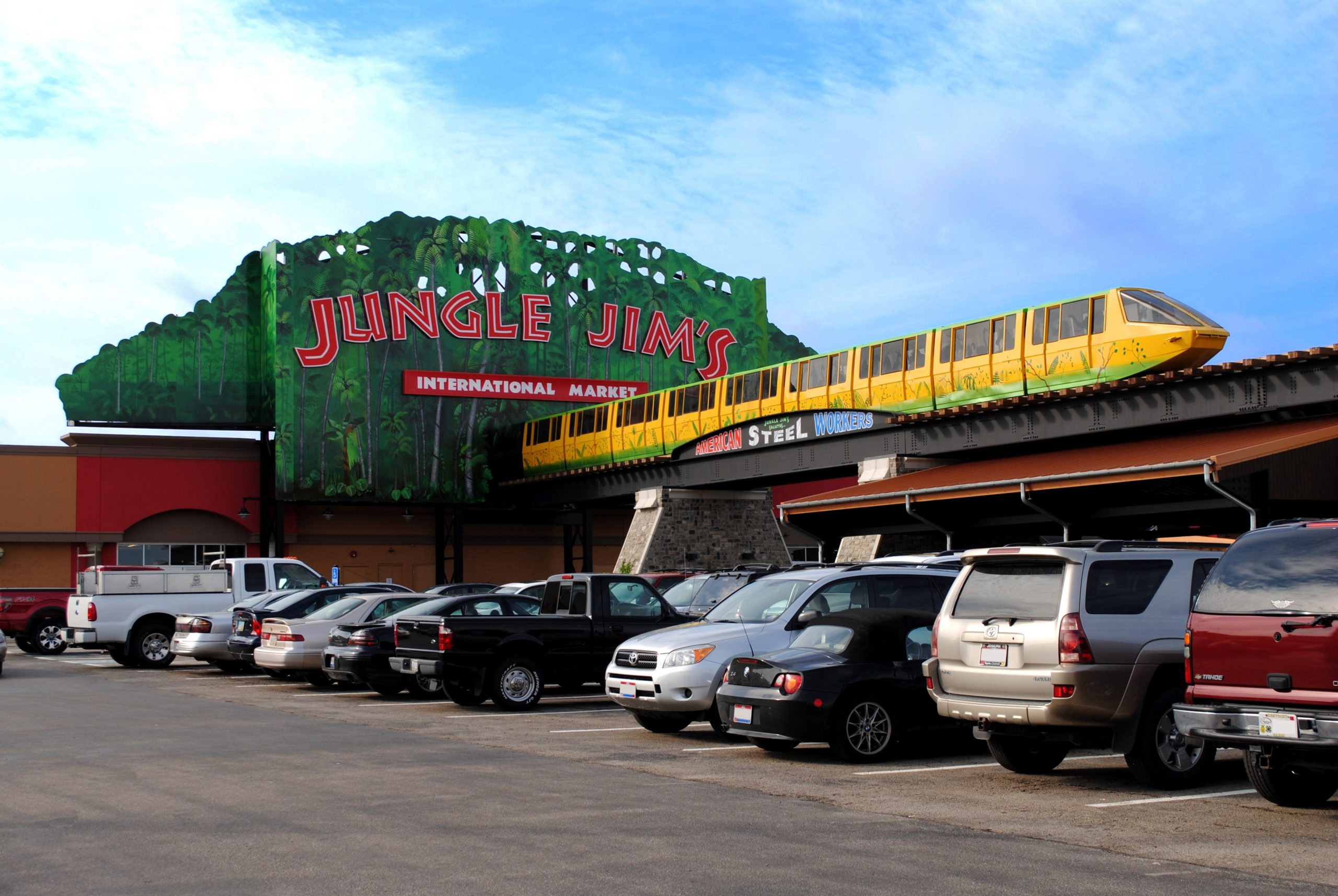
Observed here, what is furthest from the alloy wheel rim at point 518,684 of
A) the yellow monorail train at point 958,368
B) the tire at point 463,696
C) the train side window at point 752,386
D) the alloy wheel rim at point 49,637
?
the train side window at point 752,386

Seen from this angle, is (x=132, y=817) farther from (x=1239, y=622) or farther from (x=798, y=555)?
(x=798, y=555)

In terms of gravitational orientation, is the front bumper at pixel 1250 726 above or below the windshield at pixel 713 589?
below

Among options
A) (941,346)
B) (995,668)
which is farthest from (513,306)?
(995,668)

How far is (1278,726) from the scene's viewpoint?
836 centimetres

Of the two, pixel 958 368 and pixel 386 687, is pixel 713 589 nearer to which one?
pixel 386 687

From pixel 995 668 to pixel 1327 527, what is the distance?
2671mm

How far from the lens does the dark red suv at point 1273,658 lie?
27.0 ft

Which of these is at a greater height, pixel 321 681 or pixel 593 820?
pixel 593 820

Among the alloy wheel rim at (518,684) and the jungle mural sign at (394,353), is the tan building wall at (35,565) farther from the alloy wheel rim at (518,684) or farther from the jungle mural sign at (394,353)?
the alloy wheel rim at (518,684)

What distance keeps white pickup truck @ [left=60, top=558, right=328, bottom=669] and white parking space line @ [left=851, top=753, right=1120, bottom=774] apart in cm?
1749

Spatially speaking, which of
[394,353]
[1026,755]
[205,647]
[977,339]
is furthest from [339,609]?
[394,353]

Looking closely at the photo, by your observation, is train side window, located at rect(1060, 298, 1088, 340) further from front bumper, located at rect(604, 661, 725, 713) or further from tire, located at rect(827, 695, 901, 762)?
tire, located at rect(827, 695, 901, 762)

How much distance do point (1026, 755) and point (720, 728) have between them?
394cm

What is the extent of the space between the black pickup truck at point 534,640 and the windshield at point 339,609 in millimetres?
2828
